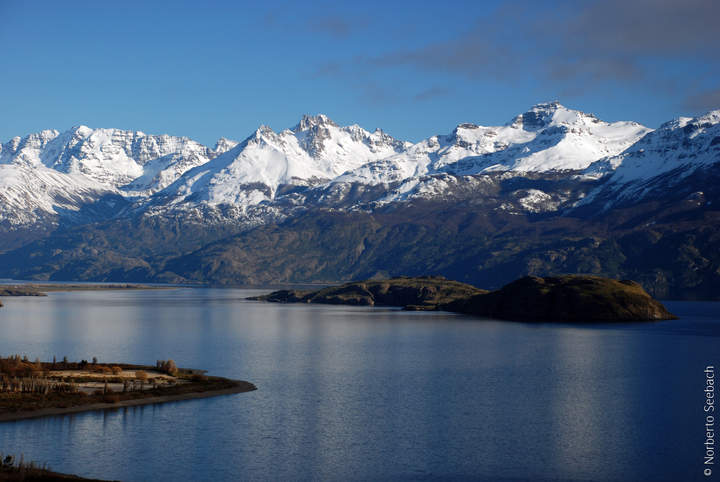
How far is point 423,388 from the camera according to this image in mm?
111812

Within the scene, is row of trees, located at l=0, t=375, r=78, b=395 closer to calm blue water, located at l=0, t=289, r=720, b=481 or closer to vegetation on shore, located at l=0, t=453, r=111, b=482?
calm blue water, located at l=0, t=289, r=720, b=481

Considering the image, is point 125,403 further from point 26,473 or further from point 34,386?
point 26,473

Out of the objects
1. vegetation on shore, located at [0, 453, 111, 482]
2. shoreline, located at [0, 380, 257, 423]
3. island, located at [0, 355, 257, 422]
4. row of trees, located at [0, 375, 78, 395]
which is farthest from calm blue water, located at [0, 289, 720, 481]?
row of trees, located at [0, 375, 78, 395]

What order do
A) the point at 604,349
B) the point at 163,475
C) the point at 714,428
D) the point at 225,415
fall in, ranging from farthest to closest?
1. the point at 604,349
2. the point at 225,415
3. the point at 714,428
4. the point at 163,475

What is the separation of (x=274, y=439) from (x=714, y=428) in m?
44.8

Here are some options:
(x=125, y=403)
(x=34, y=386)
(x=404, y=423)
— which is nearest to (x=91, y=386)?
(x=34, y=386)

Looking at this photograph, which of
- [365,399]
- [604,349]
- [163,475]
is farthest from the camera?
[604,349]

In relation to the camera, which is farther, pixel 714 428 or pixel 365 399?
pixel 365 399

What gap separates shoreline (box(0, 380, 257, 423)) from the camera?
8681 centimetres

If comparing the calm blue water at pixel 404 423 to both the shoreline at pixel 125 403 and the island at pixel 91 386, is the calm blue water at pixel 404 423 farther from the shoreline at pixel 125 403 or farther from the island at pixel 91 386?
the island at pixel 91 386

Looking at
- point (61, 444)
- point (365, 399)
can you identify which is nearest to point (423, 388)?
point (365, 399)

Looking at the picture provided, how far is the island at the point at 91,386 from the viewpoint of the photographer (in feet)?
301

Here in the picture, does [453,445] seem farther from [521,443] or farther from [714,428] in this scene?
[714,428]

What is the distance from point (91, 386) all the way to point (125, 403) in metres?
11.5
